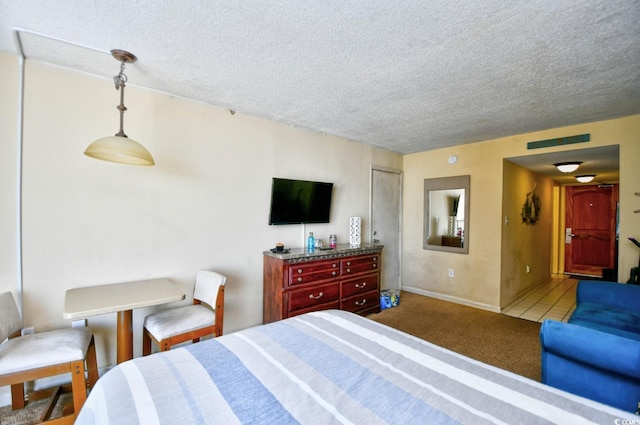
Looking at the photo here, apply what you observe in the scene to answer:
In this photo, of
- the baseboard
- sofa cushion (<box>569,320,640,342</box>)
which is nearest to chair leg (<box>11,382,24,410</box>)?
sofa cushion (<box>569,320,640,342</box>)

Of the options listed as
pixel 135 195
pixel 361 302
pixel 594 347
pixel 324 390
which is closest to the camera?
pixel 324 390

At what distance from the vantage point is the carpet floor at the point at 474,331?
105 inches

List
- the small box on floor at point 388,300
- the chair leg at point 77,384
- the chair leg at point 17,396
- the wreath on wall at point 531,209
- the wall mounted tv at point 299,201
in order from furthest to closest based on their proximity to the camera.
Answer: the wreath on wall at point 531,209 → the small box on floor at point 388,300 → the wall mounted tv at point 299,201 → the chair leg at point 17,396 → the chair leg at point 77,384

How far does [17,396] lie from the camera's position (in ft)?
6.33

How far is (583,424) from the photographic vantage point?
2.78 ft

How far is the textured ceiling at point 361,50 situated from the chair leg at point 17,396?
2342 mm

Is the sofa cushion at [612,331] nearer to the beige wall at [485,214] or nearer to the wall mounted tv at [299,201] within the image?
the beige wall at [485,214]

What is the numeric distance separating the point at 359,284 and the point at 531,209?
3629 mm

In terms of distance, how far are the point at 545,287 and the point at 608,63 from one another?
4663mm

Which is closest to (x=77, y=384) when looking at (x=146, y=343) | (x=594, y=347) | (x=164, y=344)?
(x=164, y=344)

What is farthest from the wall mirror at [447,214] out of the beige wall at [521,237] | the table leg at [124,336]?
the table leg at [124,336]

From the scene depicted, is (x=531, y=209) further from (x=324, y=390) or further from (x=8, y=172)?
(x=8, y=172)

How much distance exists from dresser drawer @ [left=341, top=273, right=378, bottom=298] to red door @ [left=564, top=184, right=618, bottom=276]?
554 centimetres

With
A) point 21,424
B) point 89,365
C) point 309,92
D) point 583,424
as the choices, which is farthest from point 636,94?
point 21,424
